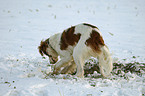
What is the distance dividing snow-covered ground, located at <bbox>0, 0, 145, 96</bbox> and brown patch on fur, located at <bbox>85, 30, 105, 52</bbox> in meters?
0.76

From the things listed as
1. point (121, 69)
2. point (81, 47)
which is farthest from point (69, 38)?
point (121, 69)

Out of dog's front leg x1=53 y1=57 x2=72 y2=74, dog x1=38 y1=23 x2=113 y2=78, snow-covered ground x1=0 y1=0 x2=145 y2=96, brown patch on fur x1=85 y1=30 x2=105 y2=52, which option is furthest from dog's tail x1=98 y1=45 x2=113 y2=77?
dog's front leg x1=53 y1=57 x2=72 y2=74

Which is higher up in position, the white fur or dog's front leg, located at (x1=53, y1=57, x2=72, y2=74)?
the white fur

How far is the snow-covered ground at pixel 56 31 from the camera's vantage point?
4.14 meters

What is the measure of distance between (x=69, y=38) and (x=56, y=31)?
583 centimetres

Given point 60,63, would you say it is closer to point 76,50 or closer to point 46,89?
point 76,50

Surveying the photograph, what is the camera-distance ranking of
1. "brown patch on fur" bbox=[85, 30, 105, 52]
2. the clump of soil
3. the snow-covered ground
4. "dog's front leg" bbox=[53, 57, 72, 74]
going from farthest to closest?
the clump of soil < "dog's front leg" bbox=[53, 57, 72, 74] < "brown patch on fur" bbox=[85, 30, 105, 52] < the snow-covered ground

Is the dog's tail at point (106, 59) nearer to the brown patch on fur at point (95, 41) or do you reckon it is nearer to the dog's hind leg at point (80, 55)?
the brown patch on fur at point (95, 41)

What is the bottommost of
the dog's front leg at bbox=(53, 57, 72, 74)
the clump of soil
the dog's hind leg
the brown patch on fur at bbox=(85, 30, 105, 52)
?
the clump of soil

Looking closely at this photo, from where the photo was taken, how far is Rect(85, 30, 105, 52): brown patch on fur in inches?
195

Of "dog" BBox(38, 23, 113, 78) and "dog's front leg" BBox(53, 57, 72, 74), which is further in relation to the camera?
"dog's front leg" BBox(53, 57, 72, 74)

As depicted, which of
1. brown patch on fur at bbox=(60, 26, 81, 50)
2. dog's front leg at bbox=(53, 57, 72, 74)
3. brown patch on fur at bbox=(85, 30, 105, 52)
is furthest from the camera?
dog's front leg at bbox=(53, 57, 72, 74)

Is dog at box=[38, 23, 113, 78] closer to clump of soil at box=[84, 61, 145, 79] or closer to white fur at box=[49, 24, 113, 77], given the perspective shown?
white fur at box=[49, 24, 113, 77]

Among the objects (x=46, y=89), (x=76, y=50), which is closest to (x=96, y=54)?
(x=76, y=50)
